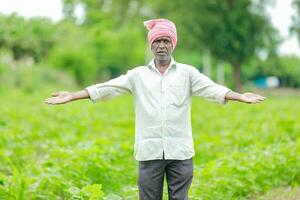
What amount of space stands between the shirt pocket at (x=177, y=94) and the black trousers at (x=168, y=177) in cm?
47

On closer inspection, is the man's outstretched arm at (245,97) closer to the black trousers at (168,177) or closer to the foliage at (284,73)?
the black trousers at (168,177)

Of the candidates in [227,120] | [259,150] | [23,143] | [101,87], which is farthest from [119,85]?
[227,120]

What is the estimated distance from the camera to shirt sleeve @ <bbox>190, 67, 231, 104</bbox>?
19.1 feet

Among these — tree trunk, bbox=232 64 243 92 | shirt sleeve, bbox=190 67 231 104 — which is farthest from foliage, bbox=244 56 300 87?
shirt sleeve, bbox=190 67 231 104

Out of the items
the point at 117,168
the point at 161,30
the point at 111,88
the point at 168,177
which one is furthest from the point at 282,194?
the point at 161,30

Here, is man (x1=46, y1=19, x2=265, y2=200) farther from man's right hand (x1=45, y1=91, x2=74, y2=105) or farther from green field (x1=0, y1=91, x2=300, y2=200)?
green field (x1=0, y1=91, x2=300, y2=200)

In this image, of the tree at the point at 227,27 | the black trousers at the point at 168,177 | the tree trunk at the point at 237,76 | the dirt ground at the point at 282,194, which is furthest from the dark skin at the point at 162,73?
the tree trunk at the point at 237,76

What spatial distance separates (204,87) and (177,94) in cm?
23

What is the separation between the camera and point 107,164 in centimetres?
875

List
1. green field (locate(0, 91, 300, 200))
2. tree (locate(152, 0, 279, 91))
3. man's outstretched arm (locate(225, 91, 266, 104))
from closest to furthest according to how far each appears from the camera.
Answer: man's outstretched arm (locate(225, 91, 266, 104)) → green field (locate(0, 91, 300, 200)) → tree (locate(152, 0, 279, 91))

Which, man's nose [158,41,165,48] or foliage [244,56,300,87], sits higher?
foliage [244,56,300,87]

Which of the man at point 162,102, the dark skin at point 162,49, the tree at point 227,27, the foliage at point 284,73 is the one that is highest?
the tree at point 227,27

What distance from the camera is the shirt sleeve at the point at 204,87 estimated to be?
5.82m

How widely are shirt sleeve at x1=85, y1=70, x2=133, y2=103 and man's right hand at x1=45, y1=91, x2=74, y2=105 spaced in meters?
0.19
